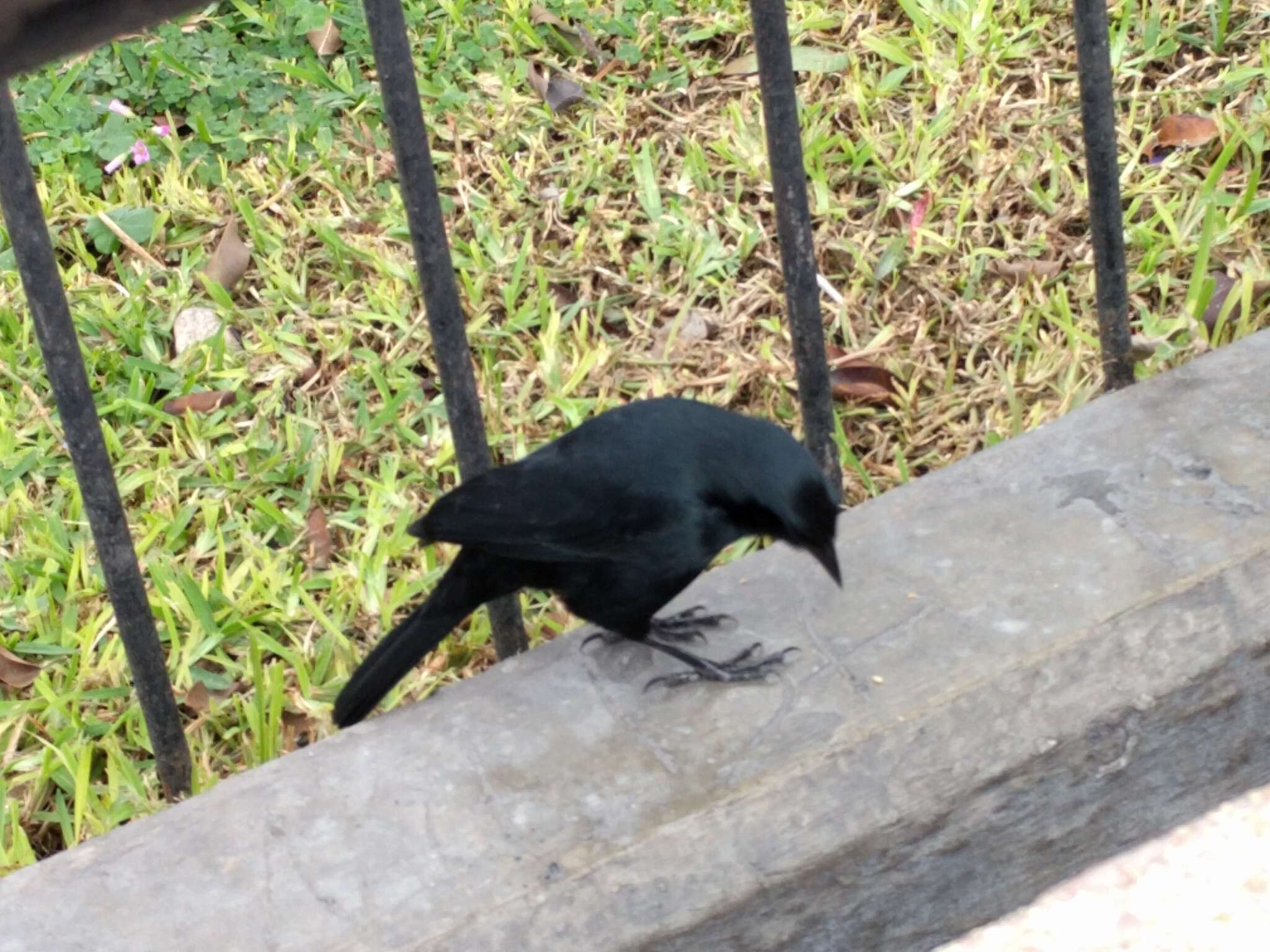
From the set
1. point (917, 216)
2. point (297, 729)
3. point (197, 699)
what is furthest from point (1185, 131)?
point (197, 699)

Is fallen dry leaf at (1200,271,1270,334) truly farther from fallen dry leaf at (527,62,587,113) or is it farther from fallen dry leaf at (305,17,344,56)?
fallen dry leaf at (305,17,344,56)

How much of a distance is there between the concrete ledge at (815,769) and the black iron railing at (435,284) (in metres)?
0.23

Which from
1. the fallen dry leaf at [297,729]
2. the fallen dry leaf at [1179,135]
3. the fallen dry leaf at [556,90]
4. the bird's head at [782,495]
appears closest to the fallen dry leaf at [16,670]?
the fallen dry leaf at [297,729]

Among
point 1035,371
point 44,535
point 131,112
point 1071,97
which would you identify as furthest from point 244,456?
point 1071,97

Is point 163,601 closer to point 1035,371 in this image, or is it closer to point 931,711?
point 931,711

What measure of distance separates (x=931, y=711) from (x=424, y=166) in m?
1.03

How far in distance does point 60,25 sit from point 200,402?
9.62 ft

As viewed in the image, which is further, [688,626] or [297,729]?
[297,729]

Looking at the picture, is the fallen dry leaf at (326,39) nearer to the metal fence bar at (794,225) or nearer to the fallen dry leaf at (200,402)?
the fallen dry leaf at (200,402)

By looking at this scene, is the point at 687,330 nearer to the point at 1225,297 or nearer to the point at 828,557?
the point at 1225,297

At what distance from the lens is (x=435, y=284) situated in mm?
2164

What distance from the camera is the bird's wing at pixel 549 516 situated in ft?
7.59

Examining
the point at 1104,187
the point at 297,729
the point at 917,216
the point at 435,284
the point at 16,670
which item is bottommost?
the point at 297,729

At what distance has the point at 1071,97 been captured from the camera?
3.94 meters
